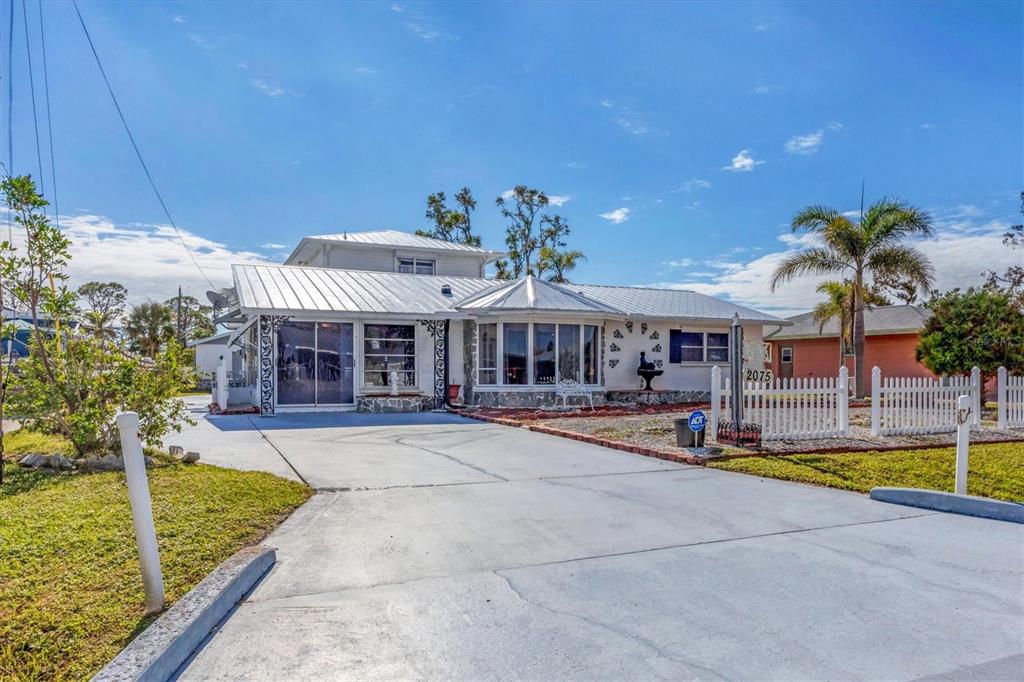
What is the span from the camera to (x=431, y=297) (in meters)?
19.0

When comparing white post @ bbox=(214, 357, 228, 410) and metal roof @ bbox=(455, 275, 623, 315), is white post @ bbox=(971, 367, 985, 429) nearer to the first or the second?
metal roof @ bbox=(455, 275, 623, 315)

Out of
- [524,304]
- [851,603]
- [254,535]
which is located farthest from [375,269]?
[851,603]

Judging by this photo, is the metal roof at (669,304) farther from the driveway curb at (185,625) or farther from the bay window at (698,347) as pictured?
the driveway curb at (185,625)

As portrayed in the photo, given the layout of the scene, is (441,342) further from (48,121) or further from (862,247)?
(862,247)

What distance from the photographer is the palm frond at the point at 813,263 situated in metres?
21.8

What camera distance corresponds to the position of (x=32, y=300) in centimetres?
782

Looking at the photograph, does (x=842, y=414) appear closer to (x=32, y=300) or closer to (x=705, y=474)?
(x=705, y=474)

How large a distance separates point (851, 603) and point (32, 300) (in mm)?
9385

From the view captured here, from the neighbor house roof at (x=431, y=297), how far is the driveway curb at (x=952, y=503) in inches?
422

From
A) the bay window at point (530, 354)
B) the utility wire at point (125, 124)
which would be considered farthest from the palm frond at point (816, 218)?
the utility wire at point (125, 124)

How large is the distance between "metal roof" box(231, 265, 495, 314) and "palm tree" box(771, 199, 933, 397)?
39.4 feet

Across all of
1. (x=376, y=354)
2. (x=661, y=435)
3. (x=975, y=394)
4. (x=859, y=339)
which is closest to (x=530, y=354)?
(x=376, y=354)

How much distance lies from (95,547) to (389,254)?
847 inches

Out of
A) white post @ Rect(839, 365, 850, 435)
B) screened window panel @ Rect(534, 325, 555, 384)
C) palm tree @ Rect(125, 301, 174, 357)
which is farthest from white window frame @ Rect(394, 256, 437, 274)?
palm tree @ Rect(125, 301, 174, 357)
